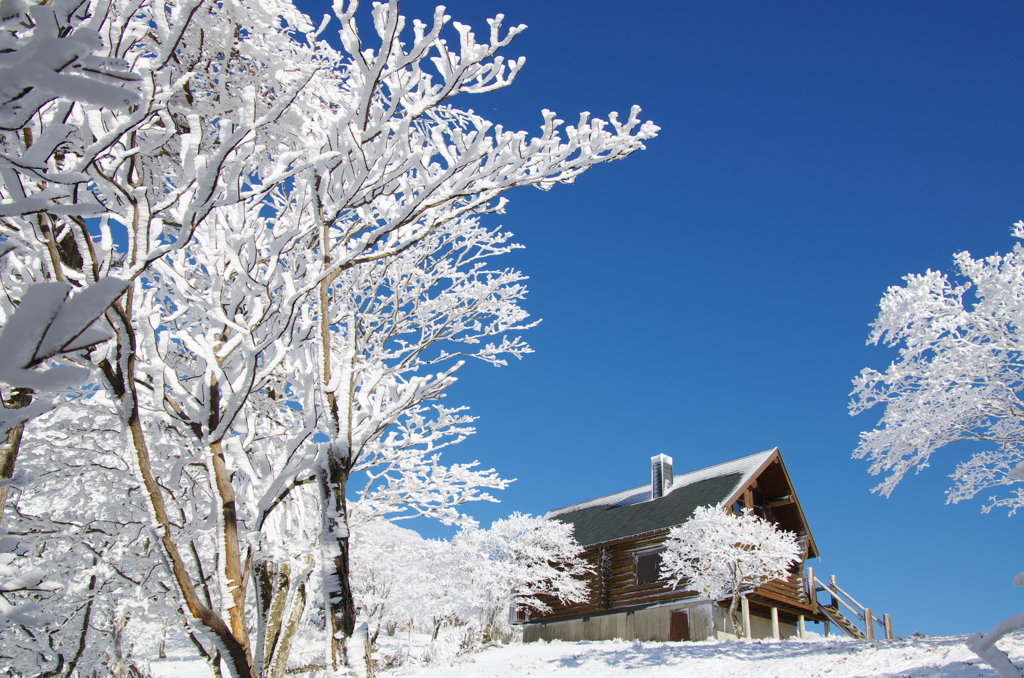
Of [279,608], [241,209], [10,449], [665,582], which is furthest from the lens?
[665,582]

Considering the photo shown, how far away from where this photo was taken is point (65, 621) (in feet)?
17.2

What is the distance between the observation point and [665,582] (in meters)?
22.0

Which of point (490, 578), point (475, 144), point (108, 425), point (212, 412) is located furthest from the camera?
point (490, 578)

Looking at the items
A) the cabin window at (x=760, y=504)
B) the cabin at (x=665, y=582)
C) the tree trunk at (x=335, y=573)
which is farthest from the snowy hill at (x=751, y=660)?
the tree trunk at (x=335, y=573)

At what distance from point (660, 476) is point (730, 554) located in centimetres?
829

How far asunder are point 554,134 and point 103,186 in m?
2.37

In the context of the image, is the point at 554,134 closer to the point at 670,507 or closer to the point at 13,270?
the point at 13,270

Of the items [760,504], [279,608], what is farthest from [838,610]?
[279,608]

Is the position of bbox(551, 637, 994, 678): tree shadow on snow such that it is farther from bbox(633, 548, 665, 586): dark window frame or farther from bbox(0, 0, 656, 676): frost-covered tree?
bbox(0, 0, 656, 676): frost-covered tree

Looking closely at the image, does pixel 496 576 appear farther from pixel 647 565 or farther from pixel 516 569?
pixel 647 565

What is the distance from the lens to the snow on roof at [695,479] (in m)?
23.9

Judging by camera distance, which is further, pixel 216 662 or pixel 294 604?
pixel 294 604

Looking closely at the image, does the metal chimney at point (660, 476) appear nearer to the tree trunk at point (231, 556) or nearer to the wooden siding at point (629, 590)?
the wooden siding at point (629, 590)

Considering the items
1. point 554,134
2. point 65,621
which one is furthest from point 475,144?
point 65,621
